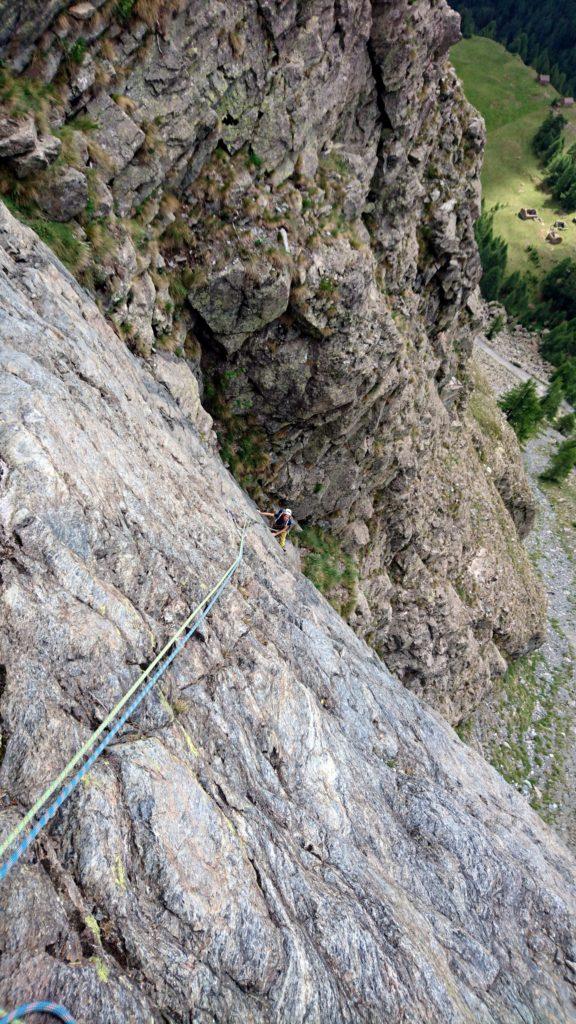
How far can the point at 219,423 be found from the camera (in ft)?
71.5

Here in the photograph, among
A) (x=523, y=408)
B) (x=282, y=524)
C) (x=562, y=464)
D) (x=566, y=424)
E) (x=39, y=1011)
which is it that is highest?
(x=566, y=424)

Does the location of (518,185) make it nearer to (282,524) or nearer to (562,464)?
(562,464)

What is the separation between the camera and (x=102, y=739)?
7168 millimetres

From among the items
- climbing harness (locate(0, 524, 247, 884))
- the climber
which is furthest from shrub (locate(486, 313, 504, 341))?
climbing harness (locate(0, 524, 247, 884))

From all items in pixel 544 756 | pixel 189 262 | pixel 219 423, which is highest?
pixel 189 262

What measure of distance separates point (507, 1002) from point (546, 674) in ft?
138

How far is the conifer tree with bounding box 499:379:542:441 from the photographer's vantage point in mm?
79062

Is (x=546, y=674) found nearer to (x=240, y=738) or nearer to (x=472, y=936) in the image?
(x=472, y=936)

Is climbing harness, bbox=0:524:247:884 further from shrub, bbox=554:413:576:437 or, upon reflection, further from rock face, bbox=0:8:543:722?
shrub, bbox=554:413:576:437

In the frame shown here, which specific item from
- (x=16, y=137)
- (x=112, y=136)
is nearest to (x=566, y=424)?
(x=112, y=136)

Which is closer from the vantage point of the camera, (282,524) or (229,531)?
(229,531)

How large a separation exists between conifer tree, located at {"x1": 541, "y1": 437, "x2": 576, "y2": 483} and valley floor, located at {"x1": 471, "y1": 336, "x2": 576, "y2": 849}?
20.9 metres

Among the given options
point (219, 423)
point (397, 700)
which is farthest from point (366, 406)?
point (397, 700)

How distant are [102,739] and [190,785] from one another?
64.0 inches
